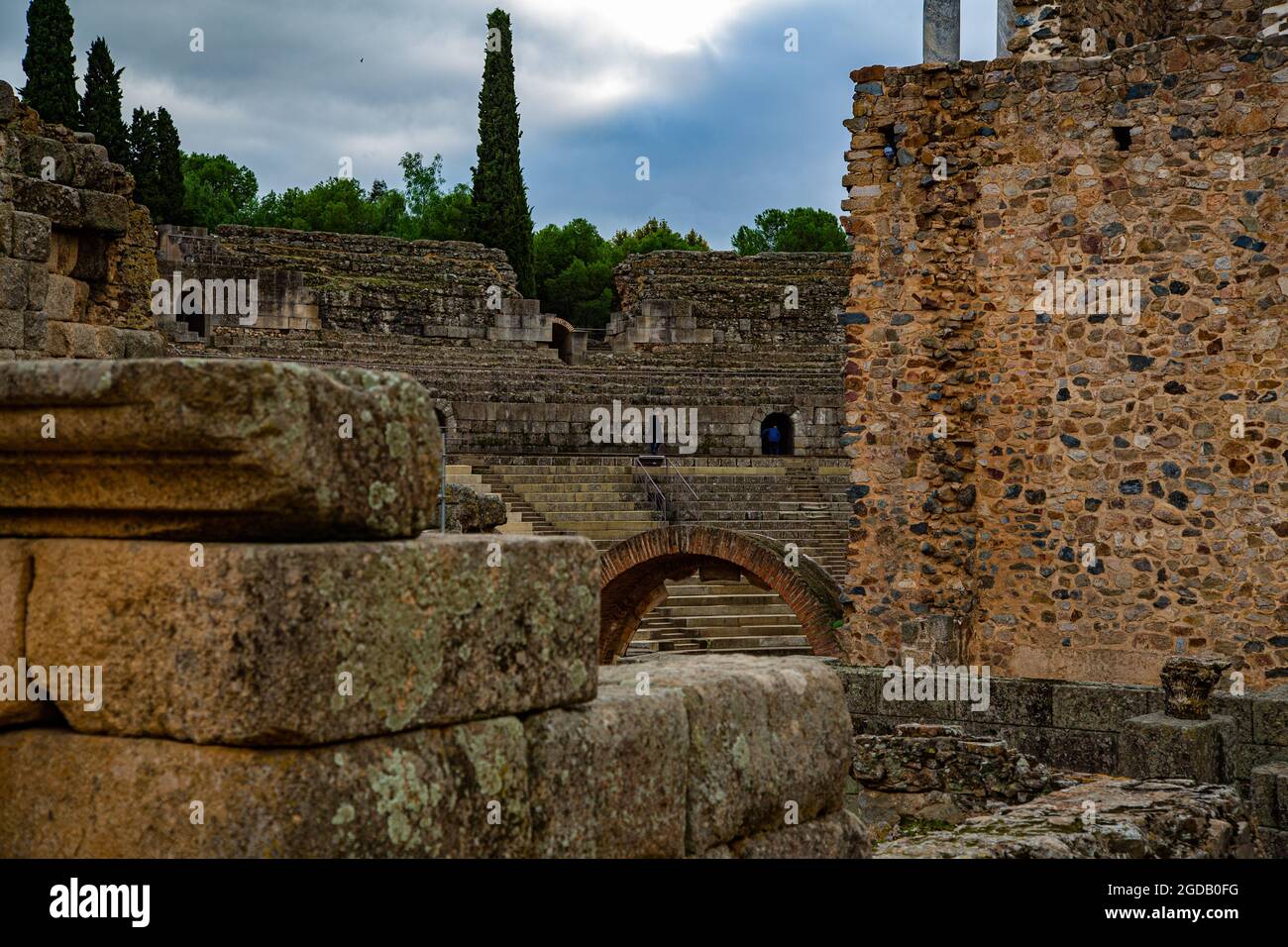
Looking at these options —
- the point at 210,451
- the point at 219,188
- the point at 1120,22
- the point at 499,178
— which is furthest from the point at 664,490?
the point at 219,188

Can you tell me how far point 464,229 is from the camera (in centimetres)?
3862

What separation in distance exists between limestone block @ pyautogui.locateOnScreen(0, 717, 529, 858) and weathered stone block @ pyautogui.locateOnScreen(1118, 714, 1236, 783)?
17.6 ft

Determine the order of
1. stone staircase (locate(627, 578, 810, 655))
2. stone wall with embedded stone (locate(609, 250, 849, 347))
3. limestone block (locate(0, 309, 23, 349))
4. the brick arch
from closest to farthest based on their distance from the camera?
limestone block (locate(0, 309, 23, 349)), the brick arch, stone staircase (locate(627, 578, 810, 655)), stone wall with embedded stone (locate(609, 250, 849, 347))

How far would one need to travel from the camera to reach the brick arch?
14.3 meters

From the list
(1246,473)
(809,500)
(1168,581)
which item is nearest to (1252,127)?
(1246,473)

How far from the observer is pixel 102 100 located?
34469mm

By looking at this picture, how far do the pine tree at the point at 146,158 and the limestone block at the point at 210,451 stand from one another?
35043 millimetres

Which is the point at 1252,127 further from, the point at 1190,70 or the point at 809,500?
the point at 809,500

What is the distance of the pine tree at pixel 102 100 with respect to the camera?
1346 inches

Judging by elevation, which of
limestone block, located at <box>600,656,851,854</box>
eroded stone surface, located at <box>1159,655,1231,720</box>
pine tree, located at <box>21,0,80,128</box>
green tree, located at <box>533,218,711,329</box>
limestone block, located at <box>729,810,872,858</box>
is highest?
pine tree, located at <box>21,0,80,128</box>

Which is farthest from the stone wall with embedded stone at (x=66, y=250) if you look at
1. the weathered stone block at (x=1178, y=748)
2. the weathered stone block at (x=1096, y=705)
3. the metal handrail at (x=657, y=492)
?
the metal handrail at (x=657, y=492)

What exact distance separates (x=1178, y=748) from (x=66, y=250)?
22.3 ft

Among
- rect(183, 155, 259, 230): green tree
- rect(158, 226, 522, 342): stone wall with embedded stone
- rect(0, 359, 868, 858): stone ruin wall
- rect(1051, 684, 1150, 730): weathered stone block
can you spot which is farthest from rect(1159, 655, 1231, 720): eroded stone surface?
rect(183, 155, 259, 230): green tree

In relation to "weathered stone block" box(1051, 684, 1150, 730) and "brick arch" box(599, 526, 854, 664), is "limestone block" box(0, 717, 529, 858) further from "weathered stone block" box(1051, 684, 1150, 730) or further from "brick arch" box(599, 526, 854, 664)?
"brick arch" box(599, 526, 854, 664)
